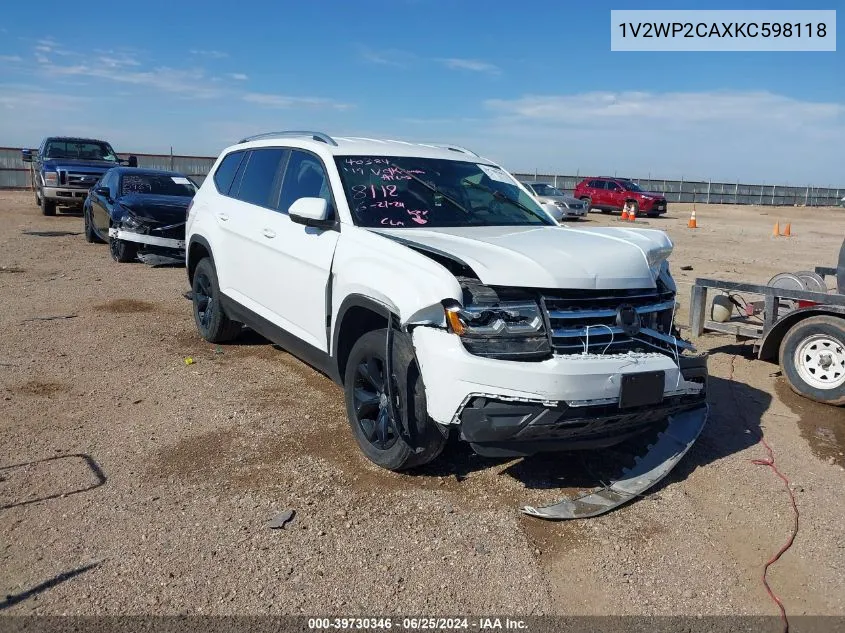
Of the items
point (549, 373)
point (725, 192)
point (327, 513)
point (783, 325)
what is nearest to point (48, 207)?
point (327, 513)

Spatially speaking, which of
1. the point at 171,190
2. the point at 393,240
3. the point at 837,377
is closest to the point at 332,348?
the point at 393,240

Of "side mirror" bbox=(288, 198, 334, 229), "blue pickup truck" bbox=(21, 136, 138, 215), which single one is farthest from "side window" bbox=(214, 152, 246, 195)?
"blue pickup truck" bbox=(21, 136, 138, 215)

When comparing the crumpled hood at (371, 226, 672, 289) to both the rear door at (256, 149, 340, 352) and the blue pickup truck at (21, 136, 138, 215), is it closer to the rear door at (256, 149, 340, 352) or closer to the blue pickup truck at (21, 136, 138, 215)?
the rear door at (256, 149, 340, 352)

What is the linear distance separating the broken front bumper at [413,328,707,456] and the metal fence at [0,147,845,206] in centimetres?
2985

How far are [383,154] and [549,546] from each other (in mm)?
2979

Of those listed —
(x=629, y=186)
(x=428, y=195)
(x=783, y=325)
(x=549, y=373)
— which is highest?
(x=629, y=186)

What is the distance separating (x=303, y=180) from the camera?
5367mm

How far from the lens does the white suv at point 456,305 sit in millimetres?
3654

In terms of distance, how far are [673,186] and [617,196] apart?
53.0 ft

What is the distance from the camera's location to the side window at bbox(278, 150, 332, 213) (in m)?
5.12

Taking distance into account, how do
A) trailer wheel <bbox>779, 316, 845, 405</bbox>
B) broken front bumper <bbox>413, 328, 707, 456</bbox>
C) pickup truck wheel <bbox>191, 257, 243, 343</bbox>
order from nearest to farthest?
broken front bumper <bbox>413, 328, 707, 456</bbox> < trailer wheel <bbox>779, 316, 845, 405</bbox> < pickup truck wheel <bbox>191, 257, 243, 343</bbox>

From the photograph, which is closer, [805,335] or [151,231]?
[805,335]

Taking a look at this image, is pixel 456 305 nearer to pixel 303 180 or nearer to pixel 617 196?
pixel 303 180

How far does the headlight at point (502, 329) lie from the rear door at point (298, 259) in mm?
1340
